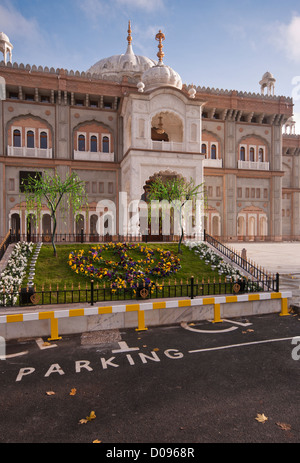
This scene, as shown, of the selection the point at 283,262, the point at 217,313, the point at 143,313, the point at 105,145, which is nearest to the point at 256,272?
the point at 217,313

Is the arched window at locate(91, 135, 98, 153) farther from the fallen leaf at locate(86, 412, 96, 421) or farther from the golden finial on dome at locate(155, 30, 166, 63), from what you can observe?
the fallen leaf at locate(86, 412, 96, 421)

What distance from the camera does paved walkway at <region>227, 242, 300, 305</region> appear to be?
44.1 feet

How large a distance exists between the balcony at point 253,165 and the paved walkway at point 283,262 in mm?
10268

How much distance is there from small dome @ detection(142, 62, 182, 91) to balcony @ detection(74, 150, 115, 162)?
7161 mm

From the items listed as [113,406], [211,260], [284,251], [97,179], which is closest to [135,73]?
[97,179]

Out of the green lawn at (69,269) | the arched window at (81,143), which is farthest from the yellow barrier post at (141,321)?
the arched window at (81,143)

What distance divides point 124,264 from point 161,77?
739 inches

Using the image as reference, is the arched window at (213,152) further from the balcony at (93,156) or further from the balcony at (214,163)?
the balcony at (93,156)

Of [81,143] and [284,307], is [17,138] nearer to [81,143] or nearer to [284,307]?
[81,143]

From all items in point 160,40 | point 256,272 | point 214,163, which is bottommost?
point 256,272

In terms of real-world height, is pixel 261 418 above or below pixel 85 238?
below

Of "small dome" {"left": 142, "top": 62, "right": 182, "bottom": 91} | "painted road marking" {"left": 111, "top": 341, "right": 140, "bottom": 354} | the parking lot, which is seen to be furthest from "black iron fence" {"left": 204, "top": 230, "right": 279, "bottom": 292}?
"small dome" {"left": 142, "top": 62, "right": 182, "bottom": 91}

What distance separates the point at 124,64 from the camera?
1438 inches
